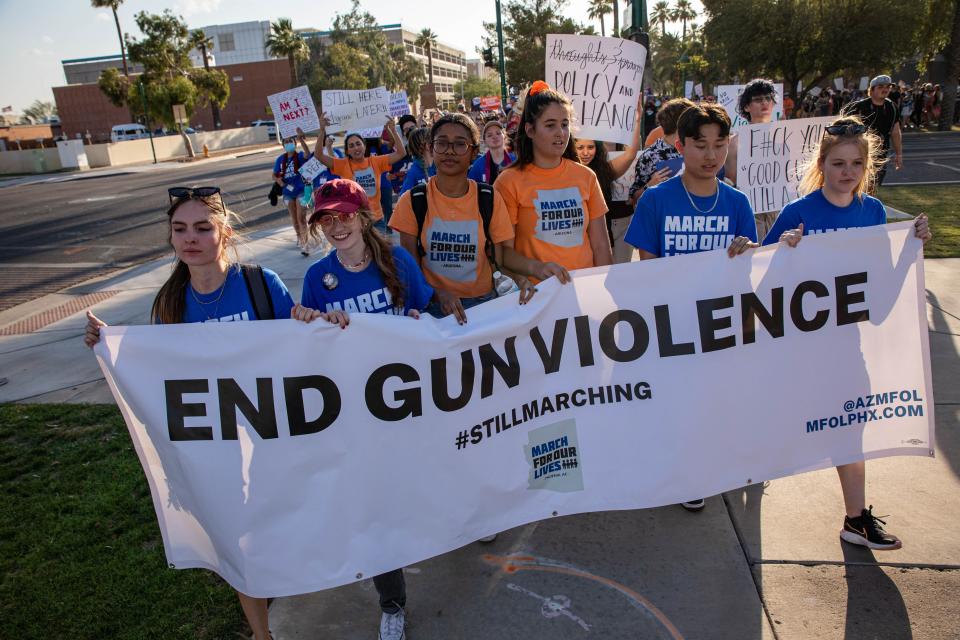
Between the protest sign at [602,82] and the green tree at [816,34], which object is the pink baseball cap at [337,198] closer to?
the protest sign at [602,82]

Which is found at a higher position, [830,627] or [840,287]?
[840,287]

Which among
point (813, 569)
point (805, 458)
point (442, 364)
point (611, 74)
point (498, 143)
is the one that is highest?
point (611, 74)

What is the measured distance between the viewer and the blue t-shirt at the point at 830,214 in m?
3.13

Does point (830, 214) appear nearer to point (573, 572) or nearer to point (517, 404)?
point (517, 404)

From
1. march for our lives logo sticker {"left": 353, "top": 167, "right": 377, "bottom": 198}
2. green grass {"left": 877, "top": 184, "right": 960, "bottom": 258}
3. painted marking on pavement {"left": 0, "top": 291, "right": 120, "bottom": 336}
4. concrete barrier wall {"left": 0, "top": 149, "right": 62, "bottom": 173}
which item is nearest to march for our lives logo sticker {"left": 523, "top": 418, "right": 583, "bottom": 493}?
march for our lives logo sticker {"left": 353, "top": 167, "right": 377, "bottom": 198}

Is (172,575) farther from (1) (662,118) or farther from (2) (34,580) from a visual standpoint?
(1) (662,118)

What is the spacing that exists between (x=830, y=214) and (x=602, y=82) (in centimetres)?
233

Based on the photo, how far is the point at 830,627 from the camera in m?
2.54

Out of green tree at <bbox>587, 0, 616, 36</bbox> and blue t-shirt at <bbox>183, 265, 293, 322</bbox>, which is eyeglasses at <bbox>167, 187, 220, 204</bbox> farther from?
green tree at <bbox>587, 0, 616, 36</bbox>

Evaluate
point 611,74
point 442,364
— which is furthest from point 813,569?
point 611,74

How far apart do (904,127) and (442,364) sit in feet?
99.6

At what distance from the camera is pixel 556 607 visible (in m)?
2.75

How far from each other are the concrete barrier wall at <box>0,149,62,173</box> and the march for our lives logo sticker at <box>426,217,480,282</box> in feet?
140

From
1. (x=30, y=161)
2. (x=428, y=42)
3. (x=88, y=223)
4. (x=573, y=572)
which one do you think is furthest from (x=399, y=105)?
(x=428, y=42)
